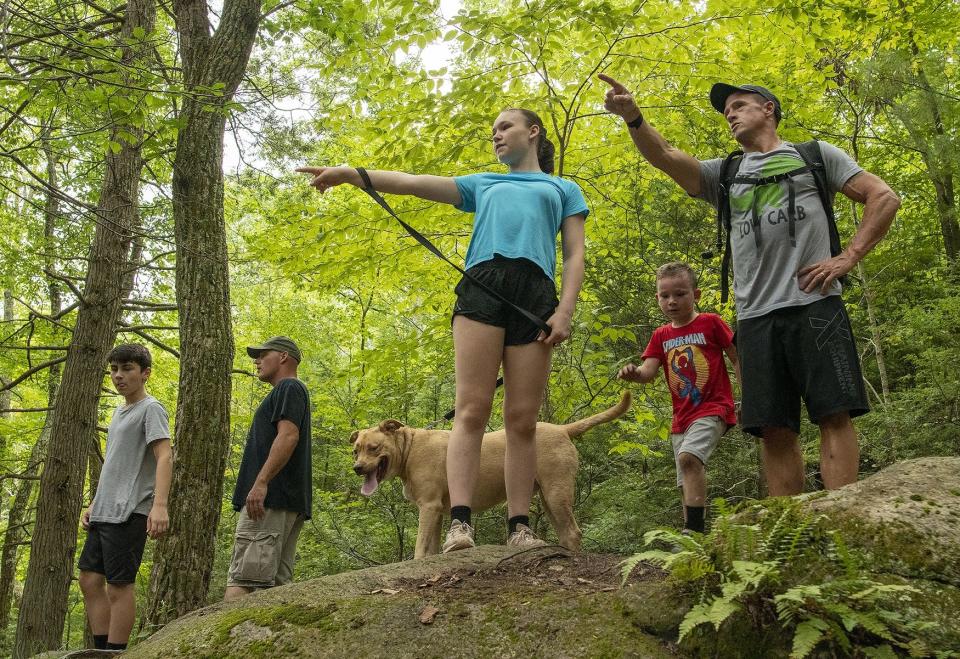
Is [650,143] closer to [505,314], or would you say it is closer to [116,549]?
[505,314]

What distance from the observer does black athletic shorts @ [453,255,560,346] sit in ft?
12.5

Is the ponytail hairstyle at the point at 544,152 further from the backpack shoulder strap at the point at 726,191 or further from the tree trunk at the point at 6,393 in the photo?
the tree trunk at the point at 6,393

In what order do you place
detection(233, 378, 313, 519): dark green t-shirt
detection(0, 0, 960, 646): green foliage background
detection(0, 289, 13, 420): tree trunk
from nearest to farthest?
detection(233, 378, 313, 519): dark green t-shirt, detection(0, 0, 960, 646): green foliage background, detection(0, 289, 13, 420): tree trunk

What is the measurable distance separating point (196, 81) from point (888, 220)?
5422 millimetres

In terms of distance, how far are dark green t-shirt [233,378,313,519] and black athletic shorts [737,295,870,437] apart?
3104 mm

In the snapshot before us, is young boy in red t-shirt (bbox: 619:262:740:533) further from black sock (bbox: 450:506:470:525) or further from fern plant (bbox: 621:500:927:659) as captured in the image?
fern plant (bbox: 621:500:927:659)

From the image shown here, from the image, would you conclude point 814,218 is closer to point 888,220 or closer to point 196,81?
point 888,220

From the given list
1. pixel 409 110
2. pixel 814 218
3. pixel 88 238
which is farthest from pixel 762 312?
pixel 88 238

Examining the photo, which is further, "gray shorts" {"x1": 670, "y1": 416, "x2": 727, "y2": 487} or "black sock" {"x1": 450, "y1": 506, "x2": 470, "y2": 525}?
"gray shorts" {"x1": 670, "y1": 416, "x2": 727, "y2": 487}

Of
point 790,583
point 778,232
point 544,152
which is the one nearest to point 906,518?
point 790,583

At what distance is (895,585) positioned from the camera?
2031 mm

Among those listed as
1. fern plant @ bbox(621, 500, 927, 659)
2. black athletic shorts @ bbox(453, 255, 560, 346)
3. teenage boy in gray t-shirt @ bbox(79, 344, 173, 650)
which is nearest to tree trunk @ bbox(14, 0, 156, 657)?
teenage boy in gray t-shirt @ bbox(79, 344, 173, 650)

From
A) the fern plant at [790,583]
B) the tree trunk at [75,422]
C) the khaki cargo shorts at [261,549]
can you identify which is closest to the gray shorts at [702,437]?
the fern plant at [790,583]

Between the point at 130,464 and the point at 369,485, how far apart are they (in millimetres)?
1830
